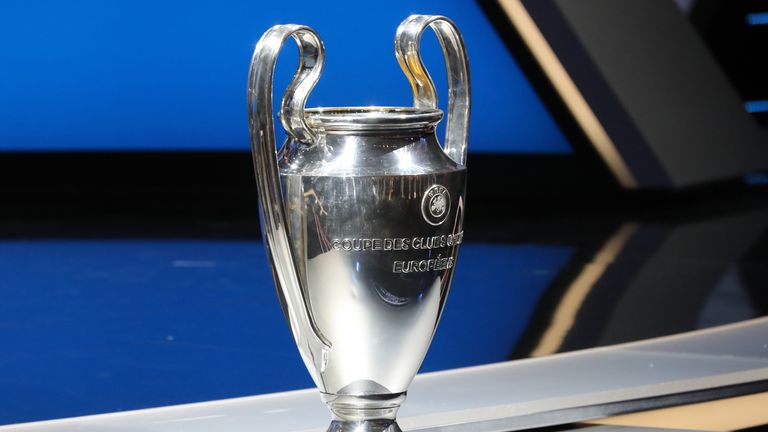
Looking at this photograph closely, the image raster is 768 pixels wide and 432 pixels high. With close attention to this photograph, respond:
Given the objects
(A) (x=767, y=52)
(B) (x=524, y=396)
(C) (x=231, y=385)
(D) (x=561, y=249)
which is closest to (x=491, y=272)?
(D) (x=561, y=249)

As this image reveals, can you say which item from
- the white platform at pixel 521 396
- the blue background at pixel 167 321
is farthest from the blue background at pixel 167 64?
the white platform at pixel 521 396

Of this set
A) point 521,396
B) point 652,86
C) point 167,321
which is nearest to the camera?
point 521,396

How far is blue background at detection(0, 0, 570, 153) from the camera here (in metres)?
5.44

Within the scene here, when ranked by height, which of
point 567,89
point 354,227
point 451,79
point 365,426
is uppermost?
point 567,89

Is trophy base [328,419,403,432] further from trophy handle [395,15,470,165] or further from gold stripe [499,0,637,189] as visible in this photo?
gold stripe [499,0,637,189]

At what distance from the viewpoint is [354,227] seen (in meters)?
1.28

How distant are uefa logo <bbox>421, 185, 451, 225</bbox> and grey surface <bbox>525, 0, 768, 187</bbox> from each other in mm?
4187

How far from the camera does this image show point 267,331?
2.92m

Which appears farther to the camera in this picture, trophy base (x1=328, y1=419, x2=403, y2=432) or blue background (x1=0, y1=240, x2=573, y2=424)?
blue background (x1=0, y1=240, x2=573, y2=424)

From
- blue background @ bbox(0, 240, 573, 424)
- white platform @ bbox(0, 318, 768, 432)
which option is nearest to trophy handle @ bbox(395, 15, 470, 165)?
white platform @ bbox(0, 318, 768, 432)

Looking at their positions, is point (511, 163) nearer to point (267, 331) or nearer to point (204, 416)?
point (267, 331)

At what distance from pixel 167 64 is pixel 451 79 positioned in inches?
168

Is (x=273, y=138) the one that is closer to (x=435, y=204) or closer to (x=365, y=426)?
(x=435, y=204)

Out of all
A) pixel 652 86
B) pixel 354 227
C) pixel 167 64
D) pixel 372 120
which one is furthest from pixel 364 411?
pixel 652 86
